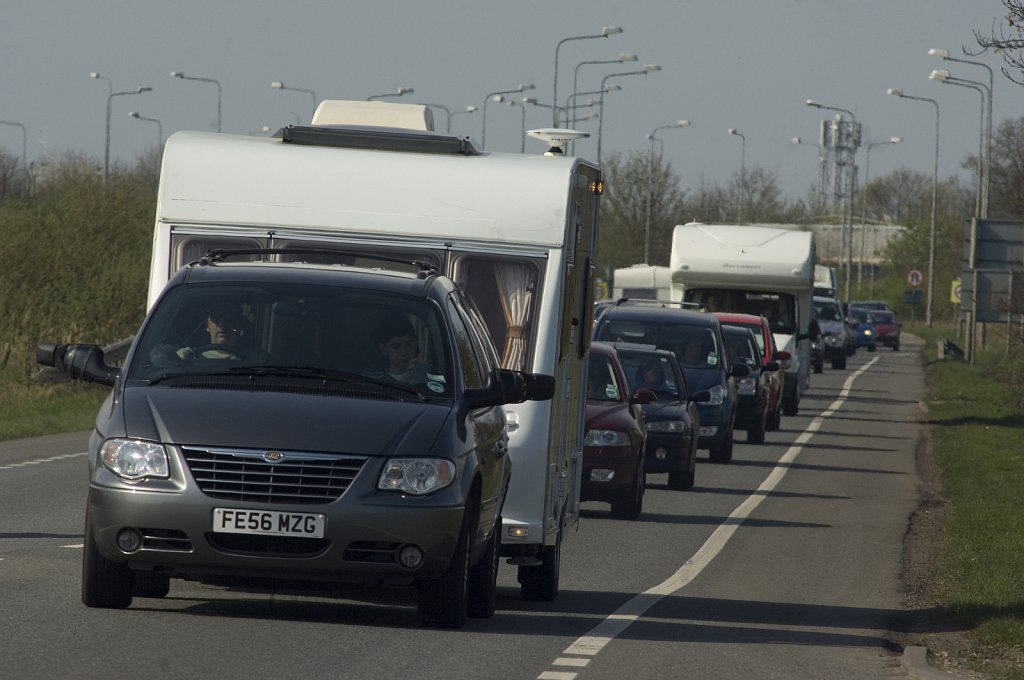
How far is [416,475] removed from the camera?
916 centimetres

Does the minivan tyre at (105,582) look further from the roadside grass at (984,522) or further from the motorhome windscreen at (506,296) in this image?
the roadside grass at (984,522)

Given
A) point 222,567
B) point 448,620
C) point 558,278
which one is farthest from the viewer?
point 558,278

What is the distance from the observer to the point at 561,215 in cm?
1180

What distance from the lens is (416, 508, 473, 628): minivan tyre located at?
9.49 metres

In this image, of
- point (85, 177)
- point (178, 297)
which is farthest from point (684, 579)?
point (85, 177)

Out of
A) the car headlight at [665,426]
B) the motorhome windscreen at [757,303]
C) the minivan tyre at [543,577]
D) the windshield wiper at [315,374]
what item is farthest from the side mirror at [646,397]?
the motorhome windscreen at [757,303]

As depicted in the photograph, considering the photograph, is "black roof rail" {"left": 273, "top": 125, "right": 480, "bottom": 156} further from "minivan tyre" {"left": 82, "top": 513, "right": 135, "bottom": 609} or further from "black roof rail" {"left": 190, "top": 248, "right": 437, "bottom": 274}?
"minivan tyre" {"left": 82, "top": 513, "right": 135, "bottom": 609}

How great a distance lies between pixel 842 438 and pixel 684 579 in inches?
744

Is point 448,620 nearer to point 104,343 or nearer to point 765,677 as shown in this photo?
point 765,677

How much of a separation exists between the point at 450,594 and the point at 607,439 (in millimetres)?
8341

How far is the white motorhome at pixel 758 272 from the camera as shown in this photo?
121 feet

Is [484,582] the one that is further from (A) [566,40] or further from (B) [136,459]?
(A) [566,40]

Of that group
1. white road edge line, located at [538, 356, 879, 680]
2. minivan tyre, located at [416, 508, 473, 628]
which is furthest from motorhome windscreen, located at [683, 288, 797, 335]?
minivan tyre, located at [416, 508, 473, 628]

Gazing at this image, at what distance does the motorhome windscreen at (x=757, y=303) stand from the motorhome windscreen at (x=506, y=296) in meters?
26.0
